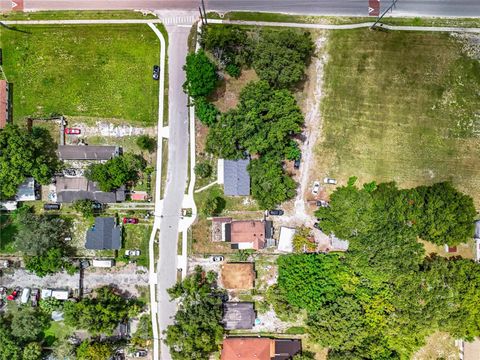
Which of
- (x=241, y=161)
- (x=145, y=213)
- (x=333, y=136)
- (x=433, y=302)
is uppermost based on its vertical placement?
(x=333, y=136)

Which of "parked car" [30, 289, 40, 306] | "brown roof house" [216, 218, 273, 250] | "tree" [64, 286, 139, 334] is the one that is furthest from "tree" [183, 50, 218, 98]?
"parked car" [30, 289, 40, 306]

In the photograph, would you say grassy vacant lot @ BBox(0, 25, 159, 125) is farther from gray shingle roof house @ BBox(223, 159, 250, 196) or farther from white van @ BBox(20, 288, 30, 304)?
white van @ BBox(20, 288, 30, 304)

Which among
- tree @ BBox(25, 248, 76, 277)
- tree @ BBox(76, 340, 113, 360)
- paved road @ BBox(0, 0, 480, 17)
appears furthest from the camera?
paved road @ BBox(0, 0, 480, 17)

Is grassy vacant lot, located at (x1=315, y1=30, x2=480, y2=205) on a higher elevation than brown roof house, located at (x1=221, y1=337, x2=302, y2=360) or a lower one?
higher

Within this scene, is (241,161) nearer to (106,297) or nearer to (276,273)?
(276,273)

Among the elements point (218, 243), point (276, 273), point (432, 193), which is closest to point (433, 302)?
point (432, 193)

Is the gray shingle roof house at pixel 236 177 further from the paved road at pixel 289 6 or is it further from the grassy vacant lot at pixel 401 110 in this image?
the paved road at pixel 289 6

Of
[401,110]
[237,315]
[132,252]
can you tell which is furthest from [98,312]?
[401,110]

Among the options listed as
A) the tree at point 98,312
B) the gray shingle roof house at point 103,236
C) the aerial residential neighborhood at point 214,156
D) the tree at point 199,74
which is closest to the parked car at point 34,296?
the aerial residential neighborhood at point 214,156
